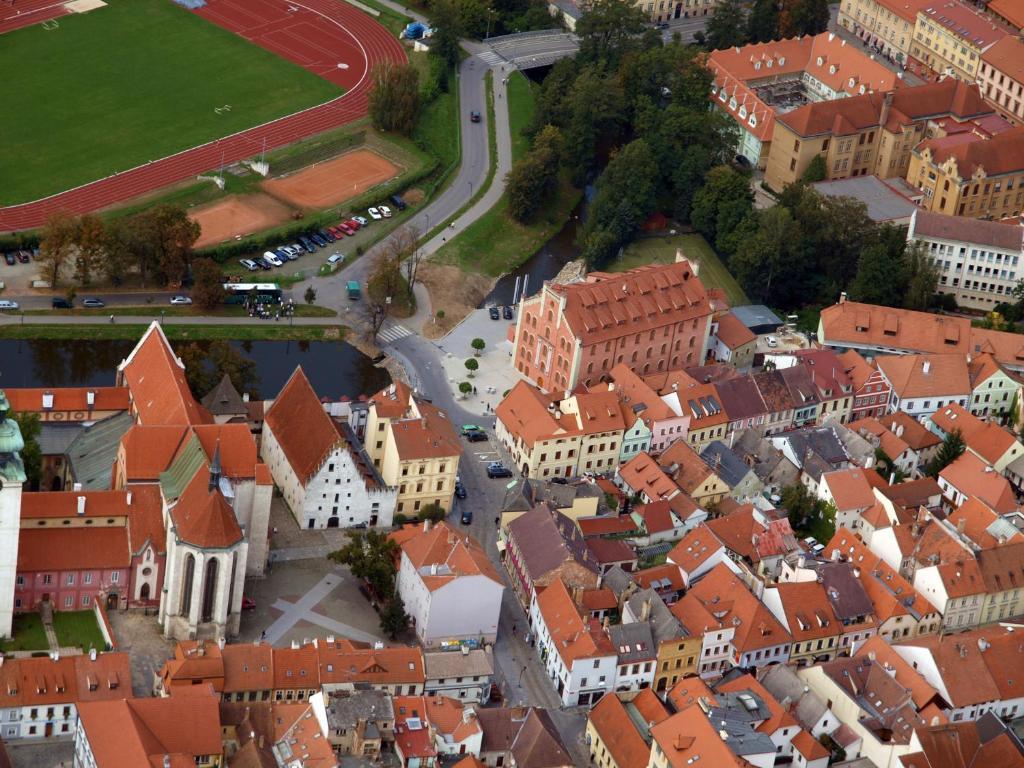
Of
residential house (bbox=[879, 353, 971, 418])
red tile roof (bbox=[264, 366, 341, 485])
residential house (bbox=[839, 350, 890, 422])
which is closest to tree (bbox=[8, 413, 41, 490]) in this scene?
red tile roof (bbox=[264, 366, 341, 485])

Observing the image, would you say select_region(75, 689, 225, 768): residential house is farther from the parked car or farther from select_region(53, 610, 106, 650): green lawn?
the parked car

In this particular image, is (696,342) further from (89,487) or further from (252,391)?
(89,487)

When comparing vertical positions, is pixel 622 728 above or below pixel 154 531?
below

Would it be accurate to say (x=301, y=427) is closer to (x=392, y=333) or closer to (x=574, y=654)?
(x=574, y=654)

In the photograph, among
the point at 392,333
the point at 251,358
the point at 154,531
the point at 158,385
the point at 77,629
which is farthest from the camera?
the point at 392,333

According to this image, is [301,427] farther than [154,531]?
Yes

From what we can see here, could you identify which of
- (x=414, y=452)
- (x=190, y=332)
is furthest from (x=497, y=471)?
(x=190, y=332)

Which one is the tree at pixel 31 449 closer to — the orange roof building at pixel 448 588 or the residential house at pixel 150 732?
the residential house at pixel 150 732

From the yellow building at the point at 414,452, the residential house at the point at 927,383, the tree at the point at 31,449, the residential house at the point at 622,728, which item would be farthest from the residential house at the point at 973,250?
the tree at the point at 31,449
